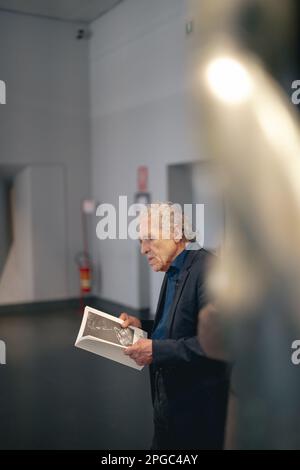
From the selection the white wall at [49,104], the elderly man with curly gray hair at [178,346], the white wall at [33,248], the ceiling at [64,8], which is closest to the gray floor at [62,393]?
the white wall at [33,248]

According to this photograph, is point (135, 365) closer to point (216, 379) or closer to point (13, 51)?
point (216, 379)

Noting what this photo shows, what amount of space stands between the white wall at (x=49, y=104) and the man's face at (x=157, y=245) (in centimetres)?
68

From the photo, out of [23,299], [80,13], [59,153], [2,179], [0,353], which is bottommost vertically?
[0,353]

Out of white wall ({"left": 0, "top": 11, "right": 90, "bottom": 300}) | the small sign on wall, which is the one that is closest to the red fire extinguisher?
white wall ({"left": 0, "top": 11, "right": 90, "bottom": 300})

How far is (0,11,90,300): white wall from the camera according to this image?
1919 millimetres

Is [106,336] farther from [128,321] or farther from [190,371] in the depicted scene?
[190,371]

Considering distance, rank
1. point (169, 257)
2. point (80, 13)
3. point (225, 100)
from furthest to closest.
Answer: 1. point (80, 13)
2. point (225, 100)
3. point (169, 257)

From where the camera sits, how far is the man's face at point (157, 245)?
1413 mm

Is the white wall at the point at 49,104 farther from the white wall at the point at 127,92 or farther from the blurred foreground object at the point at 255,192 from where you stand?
the blurred foreground object at the point at 255,192

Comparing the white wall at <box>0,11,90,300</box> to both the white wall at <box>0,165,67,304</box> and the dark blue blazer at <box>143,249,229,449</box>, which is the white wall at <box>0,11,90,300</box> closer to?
the white wall at <box>0,165,67,304</box>

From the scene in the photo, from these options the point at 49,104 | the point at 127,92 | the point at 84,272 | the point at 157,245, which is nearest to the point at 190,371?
the point at 157,245

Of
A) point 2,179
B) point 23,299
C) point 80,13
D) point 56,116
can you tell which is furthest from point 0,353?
point 80,13

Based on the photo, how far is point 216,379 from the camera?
4.98 ft

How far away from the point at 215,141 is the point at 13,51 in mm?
879
